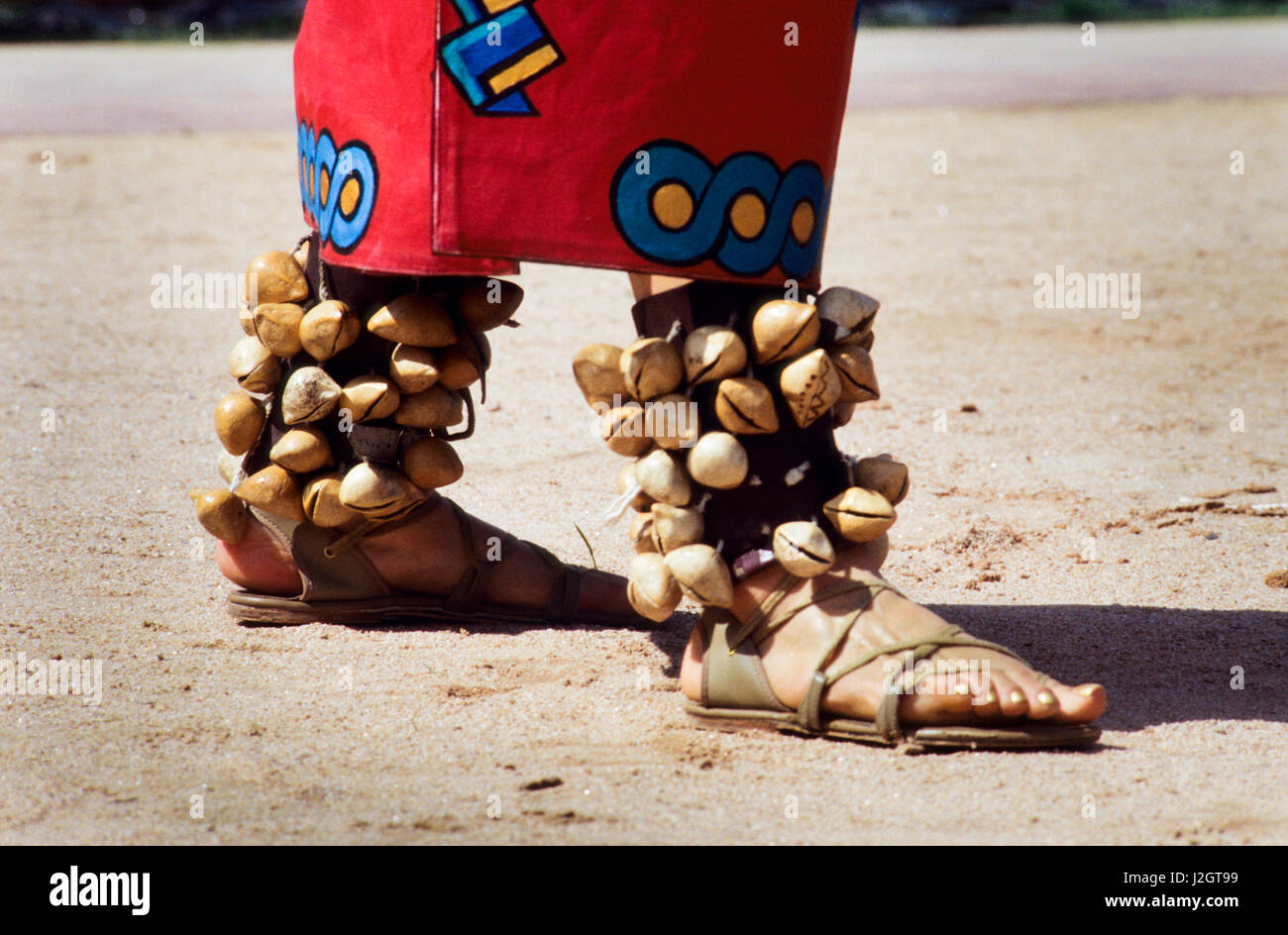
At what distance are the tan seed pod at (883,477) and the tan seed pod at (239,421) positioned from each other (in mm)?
875

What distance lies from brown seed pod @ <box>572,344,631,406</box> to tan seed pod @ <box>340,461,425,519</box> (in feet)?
1.21

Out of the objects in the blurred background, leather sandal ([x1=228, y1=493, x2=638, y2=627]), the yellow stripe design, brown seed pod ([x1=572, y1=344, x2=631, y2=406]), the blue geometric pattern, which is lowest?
leather sandal ([x1=228, y1=493, x2=638, y2=627])

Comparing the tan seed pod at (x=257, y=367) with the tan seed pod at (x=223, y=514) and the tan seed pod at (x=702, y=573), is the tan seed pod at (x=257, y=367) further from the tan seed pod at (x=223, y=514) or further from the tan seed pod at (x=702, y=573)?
the tan seed pod at (x=702, y=573)

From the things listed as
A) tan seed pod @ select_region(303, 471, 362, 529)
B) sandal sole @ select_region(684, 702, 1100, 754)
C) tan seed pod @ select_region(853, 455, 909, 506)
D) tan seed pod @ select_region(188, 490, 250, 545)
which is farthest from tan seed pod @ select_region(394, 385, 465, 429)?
sandal sole @ select_region(684, 702, 1100, 754)

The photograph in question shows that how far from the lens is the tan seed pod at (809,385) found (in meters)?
1.78

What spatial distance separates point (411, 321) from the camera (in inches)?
78.2

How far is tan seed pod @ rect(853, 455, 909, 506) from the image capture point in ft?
6.25

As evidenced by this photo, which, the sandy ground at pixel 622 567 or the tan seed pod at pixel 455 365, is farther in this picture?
the tan seed pod at pixel 455 365

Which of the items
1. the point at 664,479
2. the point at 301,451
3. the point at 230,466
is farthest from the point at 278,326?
the point at 664,479

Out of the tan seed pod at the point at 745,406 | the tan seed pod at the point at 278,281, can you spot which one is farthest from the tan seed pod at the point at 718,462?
the tan seed pod at the point at 278,281

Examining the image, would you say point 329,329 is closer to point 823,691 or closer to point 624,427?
point 624,427

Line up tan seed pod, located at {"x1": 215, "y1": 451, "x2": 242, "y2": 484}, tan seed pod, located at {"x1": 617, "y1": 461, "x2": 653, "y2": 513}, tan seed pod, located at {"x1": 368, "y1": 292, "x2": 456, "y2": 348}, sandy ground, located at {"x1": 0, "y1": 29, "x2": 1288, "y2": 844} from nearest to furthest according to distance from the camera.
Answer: sandy ground, located at {"x1": 0, "y1": 29, "x2": 1288, "y2": 844} < tan seed pod, located at {"x1": 617, "y1": 461, "x2": 653, "y2": 513} < tan seed pod, located at {"x1": 368, "y1": 292, "x2": 456, "y2": 348} < tan seed pod, located at {"x1": 215, "y1": 451, "x2": 242, "y2": 484}

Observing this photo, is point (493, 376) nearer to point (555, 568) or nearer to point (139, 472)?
point (139, 472)

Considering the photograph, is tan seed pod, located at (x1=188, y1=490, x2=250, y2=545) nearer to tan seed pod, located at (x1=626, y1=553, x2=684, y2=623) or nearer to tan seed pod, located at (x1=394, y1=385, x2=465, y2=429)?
tan seed pod, located at (x1=394, y1=385, x2=465, y2=429)
